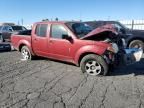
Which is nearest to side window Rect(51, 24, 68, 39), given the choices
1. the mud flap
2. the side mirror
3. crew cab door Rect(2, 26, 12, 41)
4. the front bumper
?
the side mirror

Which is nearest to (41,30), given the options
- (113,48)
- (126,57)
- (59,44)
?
(59,44)

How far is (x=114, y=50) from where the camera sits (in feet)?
23.6

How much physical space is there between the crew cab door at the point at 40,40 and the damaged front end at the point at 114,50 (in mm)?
2000

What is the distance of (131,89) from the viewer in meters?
6.12

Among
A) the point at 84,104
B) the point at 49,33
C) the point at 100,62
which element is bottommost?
the point at 84,104

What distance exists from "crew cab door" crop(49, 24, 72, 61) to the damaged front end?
2.88ft

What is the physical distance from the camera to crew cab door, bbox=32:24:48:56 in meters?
9.06

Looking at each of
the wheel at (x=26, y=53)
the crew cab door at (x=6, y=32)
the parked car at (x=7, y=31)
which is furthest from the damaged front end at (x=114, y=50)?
the parked car at (x=7, y=31)

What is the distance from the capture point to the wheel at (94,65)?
23.9ft

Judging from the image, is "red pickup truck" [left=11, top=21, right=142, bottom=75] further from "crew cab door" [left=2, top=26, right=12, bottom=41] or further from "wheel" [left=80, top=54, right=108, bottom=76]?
"crew cab door" [left=2, top=26, right=12, bottom=41]

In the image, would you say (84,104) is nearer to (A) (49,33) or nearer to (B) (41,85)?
(B) (41,85)

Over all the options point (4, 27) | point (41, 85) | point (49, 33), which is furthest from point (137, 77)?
point (4, 27)

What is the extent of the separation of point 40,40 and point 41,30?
1.32 feet

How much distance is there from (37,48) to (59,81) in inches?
115
